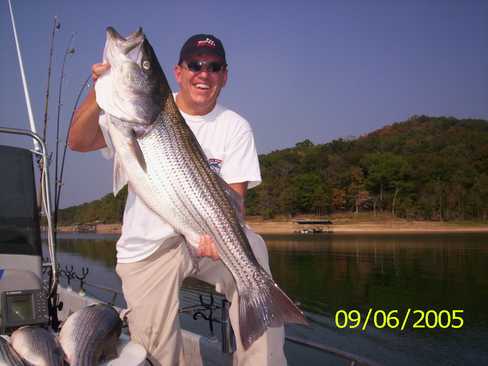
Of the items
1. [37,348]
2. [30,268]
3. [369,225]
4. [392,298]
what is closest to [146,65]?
[37,348]

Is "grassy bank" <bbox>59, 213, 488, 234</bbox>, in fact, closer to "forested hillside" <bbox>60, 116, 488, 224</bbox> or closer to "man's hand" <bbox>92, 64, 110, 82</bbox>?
"forested hillside" <bbox>60, 116, 488, 224</bbox>

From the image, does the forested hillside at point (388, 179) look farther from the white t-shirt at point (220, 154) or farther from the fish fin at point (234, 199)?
the fish fin at point (234, 199)

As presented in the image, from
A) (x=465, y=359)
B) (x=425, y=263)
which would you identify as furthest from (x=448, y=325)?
(x=425, y=263)

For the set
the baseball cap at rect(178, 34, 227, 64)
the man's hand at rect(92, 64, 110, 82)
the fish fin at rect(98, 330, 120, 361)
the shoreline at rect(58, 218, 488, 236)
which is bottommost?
the shoreline at rect(58, 218, 488, 236)

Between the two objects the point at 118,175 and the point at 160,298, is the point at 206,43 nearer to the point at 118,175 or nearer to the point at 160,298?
the point at 118,175

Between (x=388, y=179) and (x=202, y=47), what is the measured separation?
85.8 metres

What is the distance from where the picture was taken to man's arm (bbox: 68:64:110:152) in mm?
3340

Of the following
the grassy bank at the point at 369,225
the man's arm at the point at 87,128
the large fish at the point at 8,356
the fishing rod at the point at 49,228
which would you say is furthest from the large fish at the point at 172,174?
the grassy bank at the point at 369,225

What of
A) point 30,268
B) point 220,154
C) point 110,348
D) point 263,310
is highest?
point 220,154

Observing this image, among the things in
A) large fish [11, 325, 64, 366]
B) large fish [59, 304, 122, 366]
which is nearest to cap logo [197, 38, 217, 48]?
large fish [59, 304, 122, 366]

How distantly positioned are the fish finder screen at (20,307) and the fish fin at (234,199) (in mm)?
2146

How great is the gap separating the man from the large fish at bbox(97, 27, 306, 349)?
315mm

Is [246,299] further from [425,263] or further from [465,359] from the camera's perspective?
[425,263]

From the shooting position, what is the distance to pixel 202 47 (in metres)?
3.73
